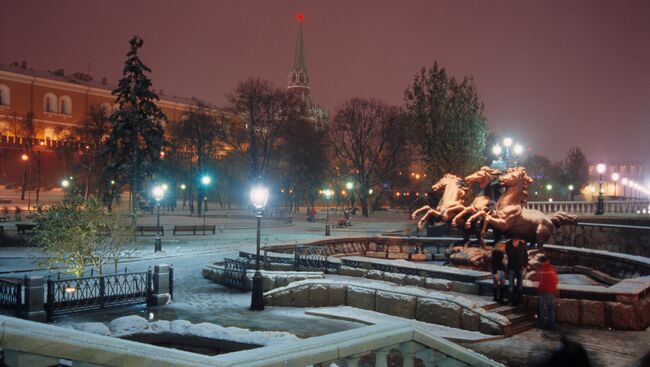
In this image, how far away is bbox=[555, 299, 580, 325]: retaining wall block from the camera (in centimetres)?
1217

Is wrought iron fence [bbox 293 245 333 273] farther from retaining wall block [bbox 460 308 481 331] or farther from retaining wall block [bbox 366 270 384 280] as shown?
retaining wall block [bbox 460 308 481 331]

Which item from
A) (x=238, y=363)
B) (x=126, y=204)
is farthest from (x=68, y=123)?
(x=238, y=363)

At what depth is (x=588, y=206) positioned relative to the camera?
1390 inches

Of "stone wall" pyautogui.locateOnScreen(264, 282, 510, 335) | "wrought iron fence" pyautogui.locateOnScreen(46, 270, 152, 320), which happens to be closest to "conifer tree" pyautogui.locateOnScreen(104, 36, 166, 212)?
"wrought iron fence" pyautogui.locateOnScreen(46, 270, 152, 320)

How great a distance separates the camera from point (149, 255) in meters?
26.3

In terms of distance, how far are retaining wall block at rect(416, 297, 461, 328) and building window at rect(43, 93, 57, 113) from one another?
80311 millimetres

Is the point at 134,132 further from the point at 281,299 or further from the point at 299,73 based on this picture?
the point at 299,73

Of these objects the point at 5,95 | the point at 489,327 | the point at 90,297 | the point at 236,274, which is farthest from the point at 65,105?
the point at 489,327

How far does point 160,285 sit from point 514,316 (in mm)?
9394

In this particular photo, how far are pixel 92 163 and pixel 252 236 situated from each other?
1163 inches

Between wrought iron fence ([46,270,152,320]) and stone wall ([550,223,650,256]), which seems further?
stone wall ([550,223,650,256])

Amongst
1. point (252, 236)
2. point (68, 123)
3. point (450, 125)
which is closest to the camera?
point (252, 236)

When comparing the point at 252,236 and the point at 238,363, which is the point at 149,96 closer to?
the point at 252,236

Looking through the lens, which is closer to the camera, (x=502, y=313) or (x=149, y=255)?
(x=502, y=313)
